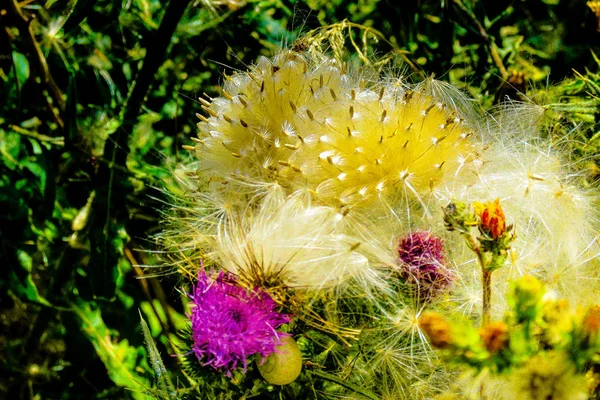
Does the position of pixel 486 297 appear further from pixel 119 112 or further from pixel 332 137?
pixel 119 112

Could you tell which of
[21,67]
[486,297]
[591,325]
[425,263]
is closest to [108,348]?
[21,67]

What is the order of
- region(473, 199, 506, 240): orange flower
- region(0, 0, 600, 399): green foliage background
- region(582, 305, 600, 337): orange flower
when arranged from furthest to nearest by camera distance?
region(0, 0, 600, 399): green foliage background → region(473, 199, 506, 240): orange flower → region(582, 305, 600, 337): orange flower

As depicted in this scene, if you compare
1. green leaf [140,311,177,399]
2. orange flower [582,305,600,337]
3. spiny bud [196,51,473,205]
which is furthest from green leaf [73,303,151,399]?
orange flower [582,305,600,337]

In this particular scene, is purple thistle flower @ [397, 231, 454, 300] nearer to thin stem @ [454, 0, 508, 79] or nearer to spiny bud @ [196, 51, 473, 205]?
spiny bud @ [196, 51, 473, 205]

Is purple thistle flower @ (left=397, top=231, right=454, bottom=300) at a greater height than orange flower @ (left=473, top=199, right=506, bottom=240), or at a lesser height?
lesser

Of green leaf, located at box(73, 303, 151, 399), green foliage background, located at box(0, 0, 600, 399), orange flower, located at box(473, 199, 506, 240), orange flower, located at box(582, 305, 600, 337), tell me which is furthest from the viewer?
green foliage background, located at box(0, 0, 600, 399)
